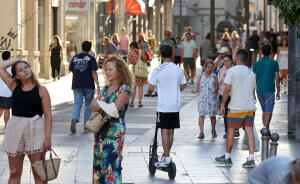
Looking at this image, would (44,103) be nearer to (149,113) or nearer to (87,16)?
(149,113)

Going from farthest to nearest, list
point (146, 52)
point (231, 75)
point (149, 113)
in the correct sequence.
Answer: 1. point (146, 52)
2. point (149, 113)
3. point (231, 75)

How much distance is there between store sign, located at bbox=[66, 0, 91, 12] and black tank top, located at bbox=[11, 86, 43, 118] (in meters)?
25.6

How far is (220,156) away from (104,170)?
472 cm

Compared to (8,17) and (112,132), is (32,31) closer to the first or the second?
(8,17)

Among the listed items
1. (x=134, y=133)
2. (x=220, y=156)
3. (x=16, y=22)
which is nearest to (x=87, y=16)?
(x=16, y=22)

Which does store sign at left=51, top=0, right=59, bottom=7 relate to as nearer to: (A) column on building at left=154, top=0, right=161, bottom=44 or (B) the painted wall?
(B) the painted wall

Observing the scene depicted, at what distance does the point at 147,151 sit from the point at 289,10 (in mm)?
3416

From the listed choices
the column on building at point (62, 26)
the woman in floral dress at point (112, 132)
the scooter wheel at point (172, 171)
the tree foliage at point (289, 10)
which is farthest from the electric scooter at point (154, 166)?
the column on building at point (62, 26)

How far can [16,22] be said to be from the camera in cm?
2775

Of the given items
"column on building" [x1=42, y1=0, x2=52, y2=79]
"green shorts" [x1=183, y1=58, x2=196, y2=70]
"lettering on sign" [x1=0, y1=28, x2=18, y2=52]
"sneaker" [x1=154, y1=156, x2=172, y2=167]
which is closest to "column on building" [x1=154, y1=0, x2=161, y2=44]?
"column on building" [x1=42, y1=0, x2=52, y2=79]

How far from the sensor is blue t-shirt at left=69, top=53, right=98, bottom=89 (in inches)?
624

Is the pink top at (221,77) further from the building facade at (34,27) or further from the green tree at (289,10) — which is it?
the building facade at (34,27)

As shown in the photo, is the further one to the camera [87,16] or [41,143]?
[87,16]

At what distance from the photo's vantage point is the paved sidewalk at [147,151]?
36.0 feet
